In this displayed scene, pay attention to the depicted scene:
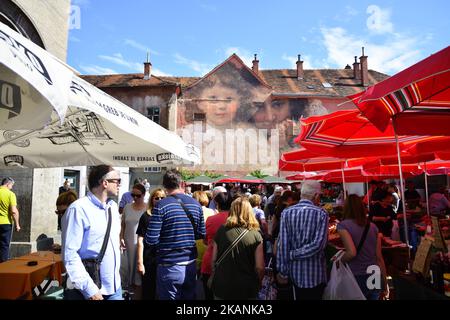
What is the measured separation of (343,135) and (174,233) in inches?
110

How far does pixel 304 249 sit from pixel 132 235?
277cm

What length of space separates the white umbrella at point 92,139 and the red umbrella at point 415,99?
87.5 inches

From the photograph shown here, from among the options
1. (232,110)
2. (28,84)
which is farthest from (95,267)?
(232,110)

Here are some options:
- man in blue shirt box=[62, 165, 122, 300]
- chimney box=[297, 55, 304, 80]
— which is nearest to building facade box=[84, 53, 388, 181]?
chimney box=[297, 55, 304, 80]

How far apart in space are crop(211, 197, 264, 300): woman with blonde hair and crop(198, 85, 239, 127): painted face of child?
92.7 ft

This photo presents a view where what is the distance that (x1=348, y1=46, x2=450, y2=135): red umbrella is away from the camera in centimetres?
228

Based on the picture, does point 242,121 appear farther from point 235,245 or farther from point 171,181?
point 235,245

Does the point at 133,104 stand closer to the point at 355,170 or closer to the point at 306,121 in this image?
the point at 355,170

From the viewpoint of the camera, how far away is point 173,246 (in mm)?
3760

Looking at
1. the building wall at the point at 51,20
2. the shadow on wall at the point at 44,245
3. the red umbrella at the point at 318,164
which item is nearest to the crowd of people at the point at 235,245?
the shadow on wall at the point at 44,245

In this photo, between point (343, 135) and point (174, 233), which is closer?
point (174, 233)

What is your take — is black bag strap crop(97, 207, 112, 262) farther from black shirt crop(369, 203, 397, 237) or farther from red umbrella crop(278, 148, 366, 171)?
red umbrella crop(278, 148, 366, 171)
